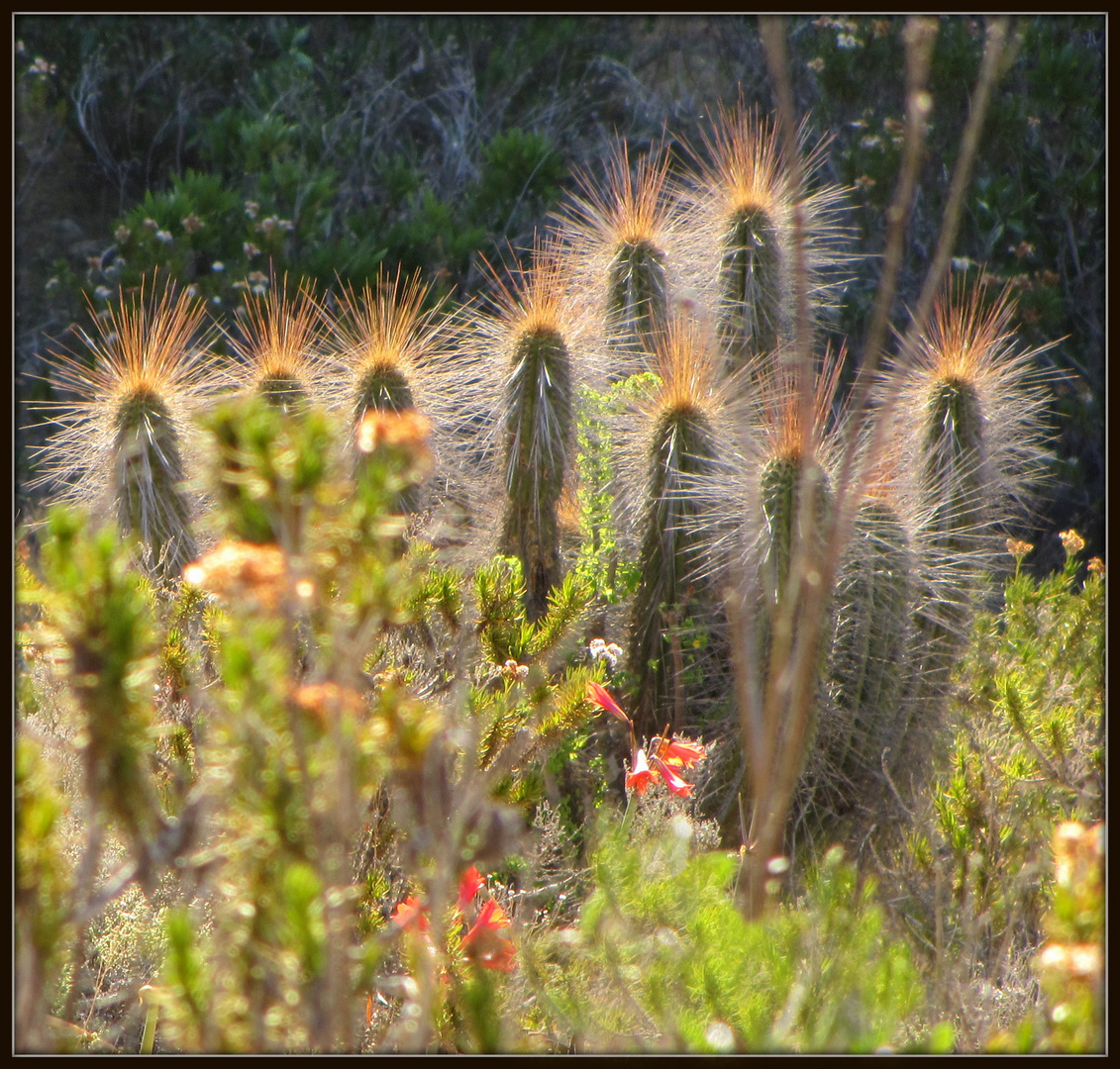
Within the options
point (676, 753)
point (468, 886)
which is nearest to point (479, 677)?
point (676, 753)

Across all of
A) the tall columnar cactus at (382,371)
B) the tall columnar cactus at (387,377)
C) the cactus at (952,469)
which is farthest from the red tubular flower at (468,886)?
the cactus at (952,469)

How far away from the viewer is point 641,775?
240 cm

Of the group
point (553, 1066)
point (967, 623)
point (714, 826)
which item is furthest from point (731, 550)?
point (553, 1066)

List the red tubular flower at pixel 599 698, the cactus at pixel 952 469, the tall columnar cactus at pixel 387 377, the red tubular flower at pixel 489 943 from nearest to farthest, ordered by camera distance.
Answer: the red tubular flower at pixel 489 943 → the red tubular flower at pixel 599 698 → the tall columnar cactus at pixel 387 377 → the cactus at pixel 952 469

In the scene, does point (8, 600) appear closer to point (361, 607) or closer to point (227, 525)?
point (227, 525)

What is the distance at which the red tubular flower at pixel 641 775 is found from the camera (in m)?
2.36

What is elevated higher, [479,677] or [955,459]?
[955,459]

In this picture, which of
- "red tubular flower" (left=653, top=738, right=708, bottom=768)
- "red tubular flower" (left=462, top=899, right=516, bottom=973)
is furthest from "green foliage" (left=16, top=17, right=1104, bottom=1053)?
"red tubular flower" (left=653, top=738, right=708, bottom=768)

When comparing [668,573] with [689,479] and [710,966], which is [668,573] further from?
[710,966]

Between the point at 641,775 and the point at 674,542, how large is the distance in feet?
4.53

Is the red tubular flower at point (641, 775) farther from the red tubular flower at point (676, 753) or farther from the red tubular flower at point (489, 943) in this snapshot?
the red tubular flower at point (489, 943)

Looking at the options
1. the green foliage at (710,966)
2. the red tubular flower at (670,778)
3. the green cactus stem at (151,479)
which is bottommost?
the green foliage at (710,966)

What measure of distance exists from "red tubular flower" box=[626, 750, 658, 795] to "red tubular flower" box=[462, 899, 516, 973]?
54cm

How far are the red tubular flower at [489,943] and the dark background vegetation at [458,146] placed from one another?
4.93 m
